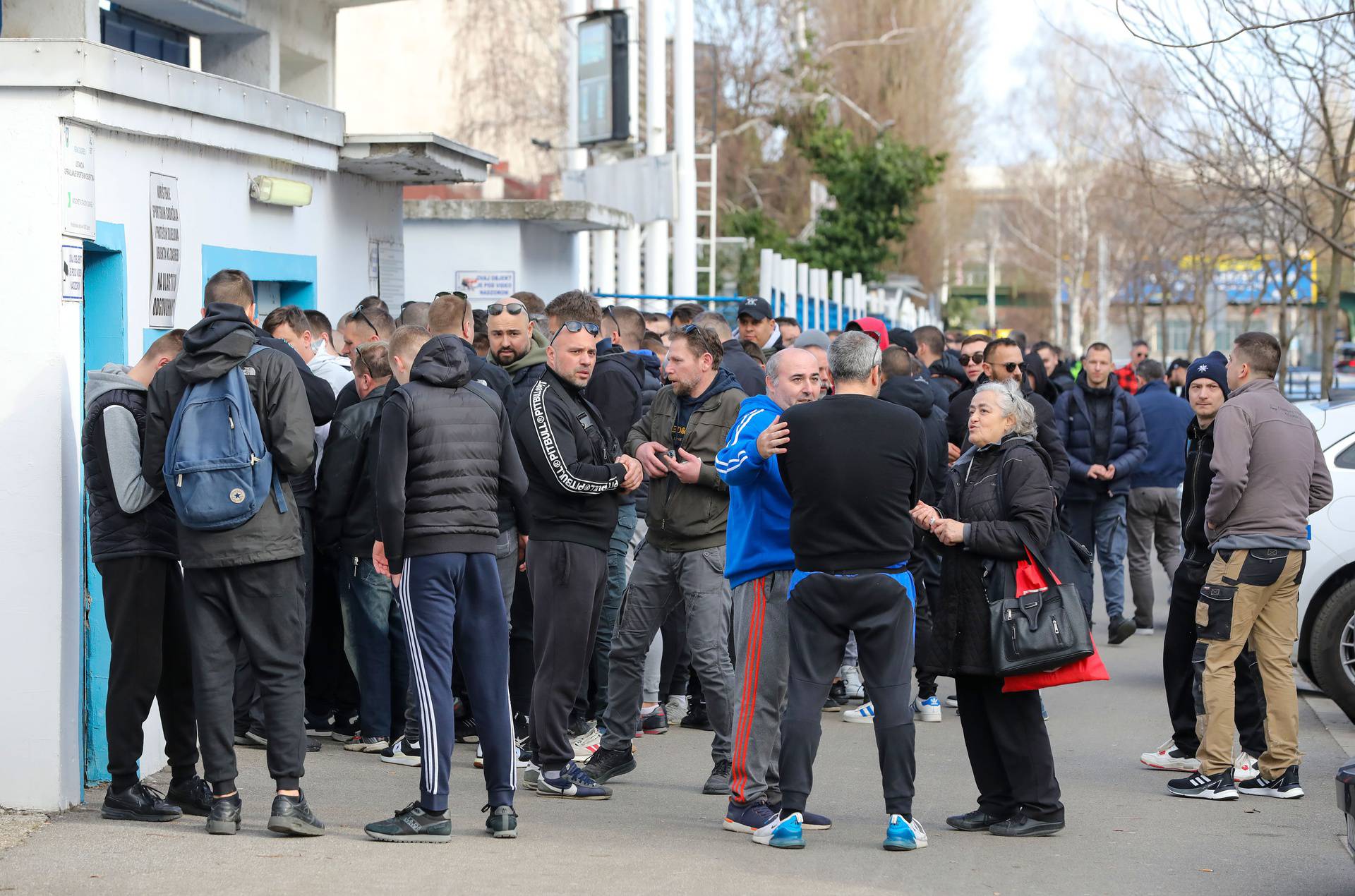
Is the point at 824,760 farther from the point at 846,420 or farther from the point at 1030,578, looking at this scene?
the point at 846,420

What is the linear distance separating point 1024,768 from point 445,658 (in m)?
2.43

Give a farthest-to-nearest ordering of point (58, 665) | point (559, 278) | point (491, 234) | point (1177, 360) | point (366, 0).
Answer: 1. point (1177, 360)
2. point (559, 278)
3. point (491, 234)
4. point (366, 0)
5. point (58, 665)

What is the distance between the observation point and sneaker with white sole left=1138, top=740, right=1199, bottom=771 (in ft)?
27.0

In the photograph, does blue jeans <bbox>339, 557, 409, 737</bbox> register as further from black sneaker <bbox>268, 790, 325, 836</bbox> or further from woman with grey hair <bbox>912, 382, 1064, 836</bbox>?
woman with grey hair <bbox>912, 382, 1064, 836</bbox>

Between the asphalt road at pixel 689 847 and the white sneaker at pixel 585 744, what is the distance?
0.86 feet

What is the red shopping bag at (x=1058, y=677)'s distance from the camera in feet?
21.7

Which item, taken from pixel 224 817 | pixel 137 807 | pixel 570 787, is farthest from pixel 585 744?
pixel 137 807

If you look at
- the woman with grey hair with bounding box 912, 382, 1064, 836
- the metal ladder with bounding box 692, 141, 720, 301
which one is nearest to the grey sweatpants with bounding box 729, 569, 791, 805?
the woman with grey hair with bounding box 912, 382, 1064, 836

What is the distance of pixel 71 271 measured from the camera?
6.78 m

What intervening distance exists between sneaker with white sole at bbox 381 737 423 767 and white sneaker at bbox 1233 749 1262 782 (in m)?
3.90

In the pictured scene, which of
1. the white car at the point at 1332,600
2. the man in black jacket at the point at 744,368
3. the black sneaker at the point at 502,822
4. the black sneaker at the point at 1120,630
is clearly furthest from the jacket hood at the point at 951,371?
the black sneaker at the point at 502,822

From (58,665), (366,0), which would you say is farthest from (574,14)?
(58,665)

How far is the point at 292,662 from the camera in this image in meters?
6.41

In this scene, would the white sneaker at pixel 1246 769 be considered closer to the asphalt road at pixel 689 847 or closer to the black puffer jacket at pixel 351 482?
the asphalt road at pixel 689 847
